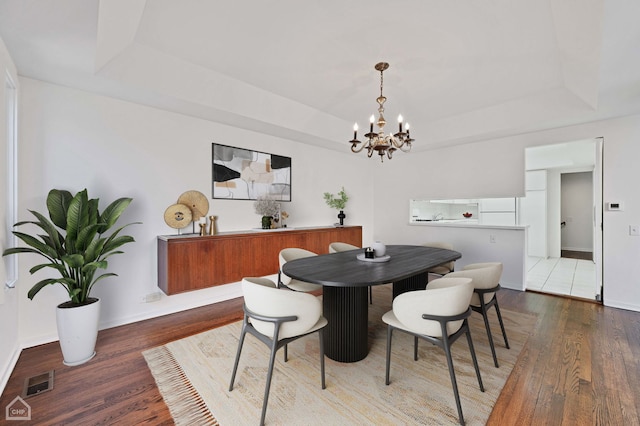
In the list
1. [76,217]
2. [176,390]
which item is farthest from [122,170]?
[176,390]

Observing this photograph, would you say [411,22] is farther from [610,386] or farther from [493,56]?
[610,386]

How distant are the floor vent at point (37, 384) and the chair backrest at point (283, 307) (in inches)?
66.0

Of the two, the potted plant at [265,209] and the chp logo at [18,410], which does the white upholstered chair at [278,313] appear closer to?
the chp logo at [18,410]

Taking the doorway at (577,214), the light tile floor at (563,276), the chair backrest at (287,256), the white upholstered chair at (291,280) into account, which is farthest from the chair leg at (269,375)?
the doorway at (577,214)

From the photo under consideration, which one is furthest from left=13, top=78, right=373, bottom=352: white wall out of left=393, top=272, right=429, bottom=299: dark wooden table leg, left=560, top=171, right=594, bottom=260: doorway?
left=560, top=171, right=594, bottom=260: doorway

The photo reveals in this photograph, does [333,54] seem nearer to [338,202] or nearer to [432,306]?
[432,306]

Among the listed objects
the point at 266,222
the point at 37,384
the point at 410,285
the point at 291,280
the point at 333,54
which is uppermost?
the point at 333,54

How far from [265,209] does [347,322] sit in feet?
7.69

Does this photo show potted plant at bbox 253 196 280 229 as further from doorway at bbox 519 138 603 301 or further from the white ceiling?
doorway at bbox 519 138 603 301

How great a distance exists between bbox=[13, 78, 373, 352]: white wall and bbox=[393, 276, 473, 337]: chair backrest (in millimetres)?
2815

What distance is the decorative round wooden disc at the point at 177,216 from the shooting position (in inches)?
130

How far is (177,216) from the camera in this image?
10.9ft

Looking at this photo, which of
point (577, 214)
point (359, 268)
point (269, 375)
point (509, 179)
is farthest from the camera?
point (577, 214)

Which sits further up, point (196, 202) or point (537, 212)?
point (196, 202)
